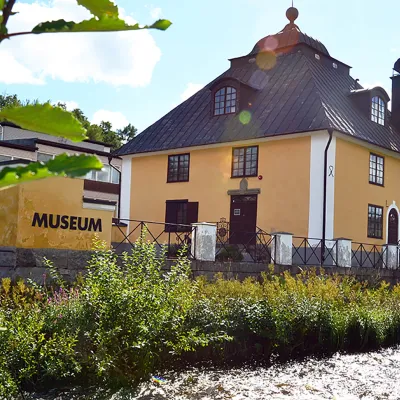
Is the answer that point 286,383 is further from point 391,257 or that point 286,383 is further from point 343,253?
point 391,257

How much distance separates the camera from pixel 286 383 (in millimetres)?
7414

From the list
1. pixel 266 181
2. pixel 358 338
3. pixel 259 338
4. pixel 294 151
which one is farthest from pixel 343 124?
pixel 259 338

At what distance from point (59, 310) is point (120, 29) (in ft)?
21.9

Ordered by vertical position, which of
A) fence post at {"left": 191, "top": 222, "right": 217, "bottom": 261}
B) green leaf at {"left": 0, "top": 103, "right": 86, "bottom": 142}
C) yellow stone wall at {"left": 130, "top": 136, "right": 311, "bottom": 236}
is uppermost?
yellow stone wall at {"left": 130, "top": 136, "right": 311, "bottom": 236}

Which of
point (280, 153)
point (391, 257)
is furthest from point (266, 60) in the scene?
point (391, 257)

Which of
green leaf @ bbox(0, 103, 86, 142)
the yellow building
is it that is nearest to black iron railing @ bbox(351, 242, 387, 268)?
the yellow building

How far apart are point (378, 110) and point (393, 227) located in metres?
4.89

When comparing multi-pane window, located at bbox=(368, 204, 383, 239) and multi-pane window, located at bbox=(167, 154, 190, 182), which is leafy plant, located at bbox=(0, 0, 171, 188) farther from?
multi-pane window, located at bbox=(167, 154, 190, 182)

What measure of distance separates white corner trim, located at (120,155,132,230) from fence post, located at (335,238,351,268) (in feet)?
34.8

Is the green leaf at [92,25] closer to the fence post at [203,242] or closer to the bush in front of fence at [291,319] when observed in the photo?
the bush in front of fence at [291,319]

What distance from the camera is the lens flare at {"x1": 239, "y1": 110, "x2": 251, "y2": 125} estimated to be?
22.8 meters

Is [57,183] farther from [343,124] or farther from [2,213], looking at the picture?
[343,124]

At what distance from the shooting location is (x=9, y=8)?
95cm

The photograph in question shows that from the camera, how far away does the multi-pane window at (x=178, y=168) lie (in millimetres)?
24250
